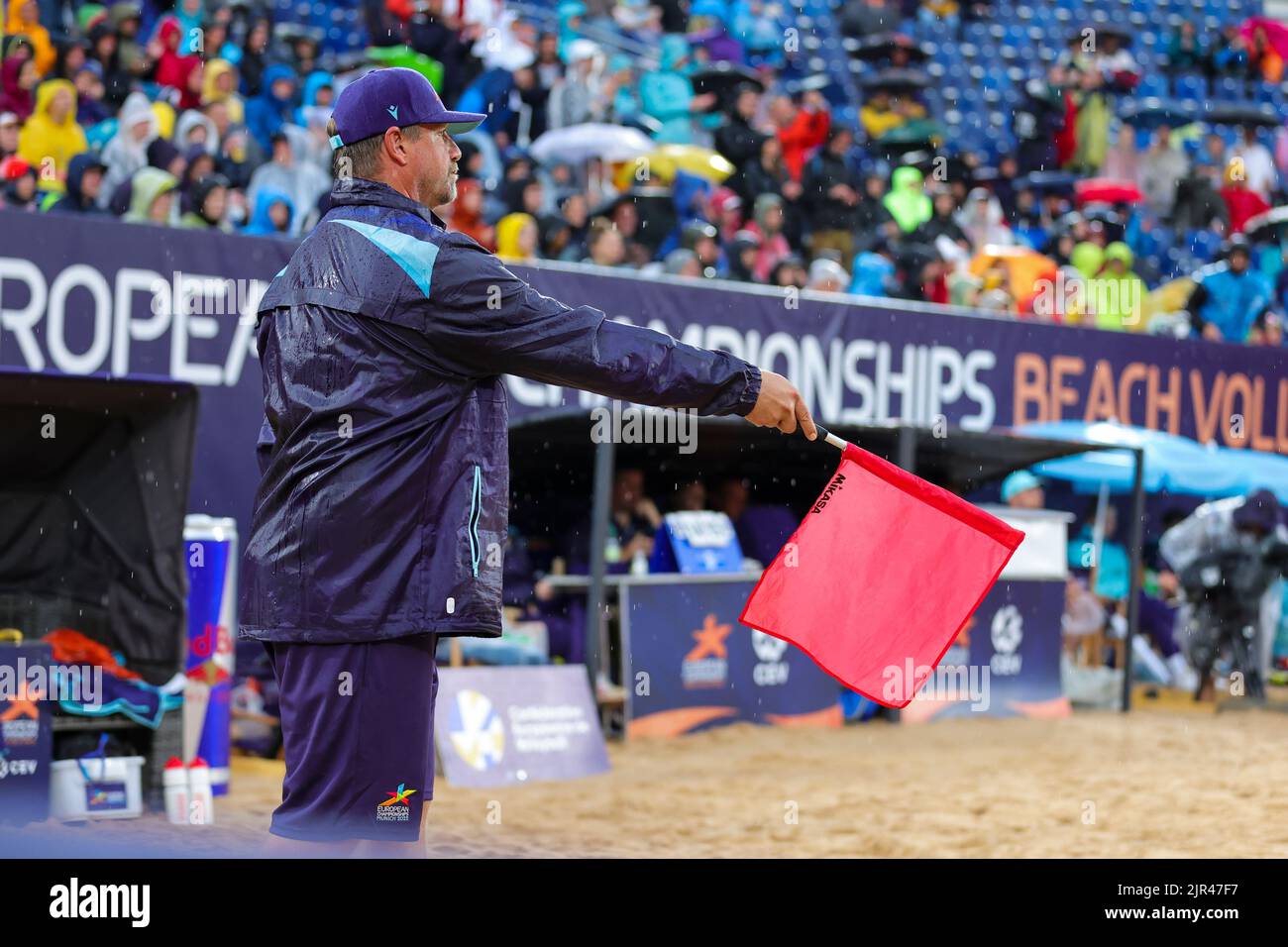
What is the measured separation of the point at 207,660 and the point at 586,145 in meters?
7.24

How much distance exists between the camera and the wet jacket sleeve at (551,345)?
3.28m

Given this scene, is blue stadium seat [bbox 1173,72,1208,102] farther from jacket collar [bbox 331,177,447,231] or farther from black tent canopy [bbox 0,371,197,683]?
jacket collar [bbox 331,177,447,231]

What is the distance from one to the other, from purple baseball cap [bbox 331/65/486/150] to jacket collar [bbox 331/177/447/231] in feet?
0.31

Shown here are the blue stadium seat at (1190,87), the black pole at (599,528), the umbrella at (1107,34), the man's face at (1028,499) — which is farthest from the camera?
the blue stadium seat at (1190,87)

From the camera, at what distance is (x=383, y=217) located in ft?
11.1

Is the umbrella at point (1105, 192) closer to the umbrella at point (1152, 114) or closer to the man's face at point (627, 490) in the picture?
the umbrella at point (1152, 114)

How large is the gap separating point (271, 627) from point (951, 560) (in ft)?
5.15

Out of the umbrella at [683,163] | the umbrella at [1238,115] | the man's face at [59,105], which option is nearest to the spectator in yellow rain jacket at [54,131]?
the man's face at [59,105]

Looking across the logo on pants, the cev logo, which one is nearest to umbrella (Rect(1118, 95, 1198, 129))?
the cev logo

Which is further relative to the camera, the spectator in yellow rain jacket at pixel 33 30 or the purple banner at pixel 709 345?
the spectator in yellow rain jacket at pixel 33 30

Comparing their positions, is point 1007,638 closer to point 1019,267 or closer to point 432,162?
point 1019,267

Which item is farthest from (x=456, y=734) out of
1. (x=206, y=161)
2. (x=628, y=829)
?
(x=206, y=161)

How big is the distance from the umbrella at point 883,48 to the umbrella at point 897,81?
0.32m

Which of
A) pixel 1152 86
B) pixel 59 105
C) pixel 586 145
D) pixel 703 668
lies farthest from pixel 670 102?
pixel 1152 86
